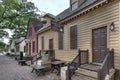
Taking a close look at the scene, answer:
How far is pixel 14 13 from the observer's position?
27.3 meters

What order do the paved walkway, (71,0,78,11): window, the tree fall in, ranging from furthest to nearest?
the tree, (71,0,78,11): window, the paved walkway

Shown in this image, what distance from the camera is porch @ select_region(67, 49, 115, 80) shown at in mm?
6668

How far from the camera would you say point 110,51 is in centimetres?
740

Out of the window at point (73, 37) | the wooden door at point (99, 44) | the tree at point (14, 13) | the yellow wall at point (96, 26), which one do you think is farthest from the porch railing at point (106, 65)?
the tree at point (14, 13)

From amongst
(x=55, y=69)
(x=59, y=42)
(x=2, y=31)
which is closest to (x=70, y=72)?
(x=55, y=69)

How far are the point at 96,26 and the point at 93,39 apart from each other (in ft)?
2.66

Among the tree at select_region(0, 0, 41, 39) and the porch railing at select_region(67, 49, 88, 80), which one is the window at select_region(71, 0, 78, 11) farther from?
the tree at select_region(0, 0, 41, 39)

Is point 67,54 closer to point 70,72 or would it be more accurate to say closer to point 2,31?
point 70,72

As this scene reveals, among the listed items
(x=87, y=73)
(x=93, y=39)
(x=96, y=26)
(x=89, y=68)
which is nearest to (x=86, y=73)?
(x=87, y=73)

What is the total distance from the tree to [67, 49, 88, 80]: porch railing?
18705 mm

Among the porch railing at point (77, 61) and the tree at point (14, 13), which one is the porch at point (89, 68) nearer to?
the porch railing at point (77, 61)

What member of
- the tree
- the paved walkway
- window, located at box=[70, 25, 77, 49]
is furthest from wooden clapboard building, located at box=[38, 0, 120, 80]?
the tree

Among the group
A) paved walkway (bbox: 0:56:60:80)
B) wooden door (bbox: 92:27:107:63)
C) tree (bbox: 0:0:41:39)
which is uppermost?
tree (bbox: 0:0:41:39)

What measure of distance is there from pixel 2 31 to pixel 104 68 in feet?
81.8
